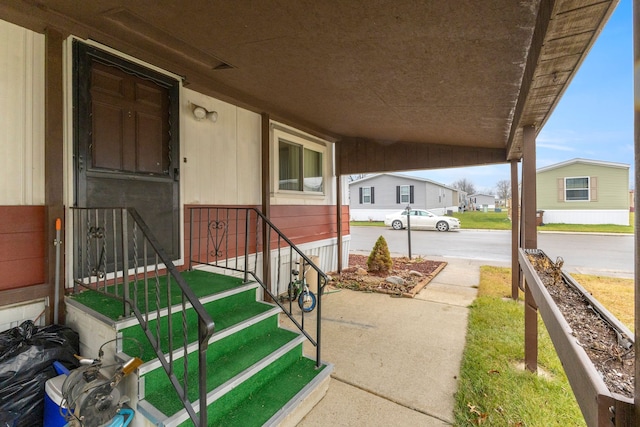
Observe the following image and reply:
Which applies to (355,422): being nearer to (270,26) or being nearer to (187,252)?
(187,252)

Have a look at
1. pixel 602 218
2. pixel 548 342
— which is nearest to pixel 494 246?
pixel 602 218

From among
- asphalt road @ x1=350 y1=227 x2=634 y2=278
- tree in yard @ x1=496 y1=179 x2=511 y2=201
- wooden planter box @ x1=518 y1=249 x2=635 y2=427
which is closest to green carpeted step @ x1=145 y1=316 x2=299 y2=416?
wooden planter box @ x1=518 y1=249 x2=635 y2=427

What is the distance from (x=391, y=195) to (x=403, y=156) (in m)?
17.2

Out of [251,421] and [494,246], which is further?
[494,246]

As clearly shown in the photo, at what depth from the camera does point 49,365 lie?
5.98 feet

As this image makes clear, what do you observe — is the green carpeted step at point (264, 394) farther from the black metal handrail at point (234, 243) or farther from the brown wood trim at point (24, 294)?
the brown wood trim at point (24, 294)

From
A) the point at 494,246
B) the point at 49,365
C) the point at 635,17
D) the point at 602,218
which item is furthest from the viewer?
the point at 602,218

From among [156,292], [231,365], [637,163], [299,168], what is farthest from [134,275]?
[299,168]

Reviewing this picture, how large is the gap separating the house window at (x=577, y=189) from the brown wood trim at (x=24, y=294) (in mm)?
18941

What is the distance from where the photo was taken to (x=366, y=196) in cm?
2352

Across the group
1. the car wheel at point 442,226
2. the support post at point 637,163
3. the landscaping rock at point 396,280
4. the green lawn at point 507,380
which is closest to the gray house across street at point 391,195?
the car wheel at point 442,226

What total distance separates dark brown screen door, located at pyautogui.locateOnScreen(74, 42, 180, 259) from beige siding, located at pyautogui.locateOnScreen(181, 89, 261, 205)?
0.22 metres

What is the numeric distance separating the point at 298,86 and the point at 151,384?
302cm

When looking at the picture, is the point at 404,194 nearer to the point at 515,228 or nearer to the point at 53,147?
the point at 515,228
